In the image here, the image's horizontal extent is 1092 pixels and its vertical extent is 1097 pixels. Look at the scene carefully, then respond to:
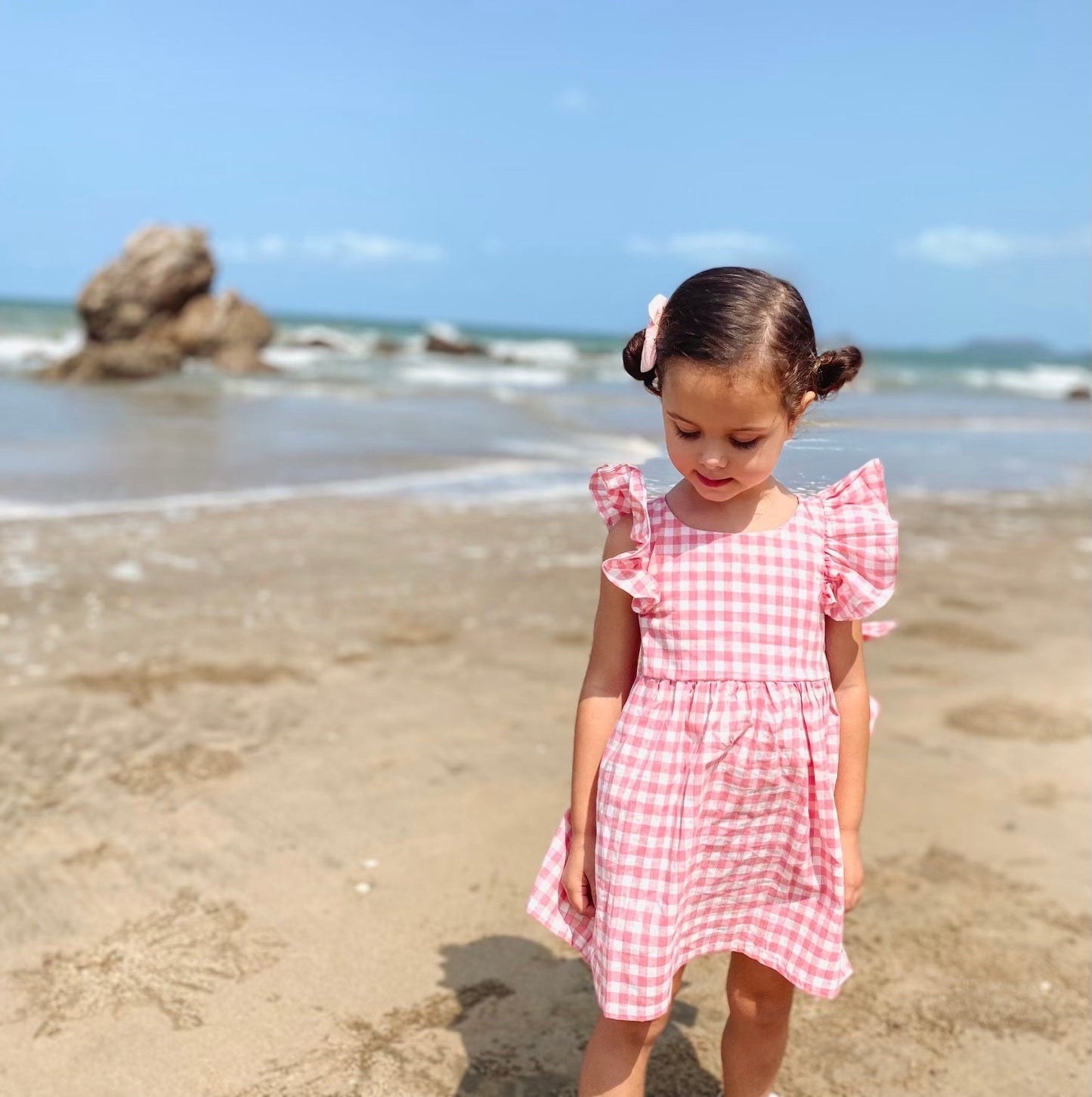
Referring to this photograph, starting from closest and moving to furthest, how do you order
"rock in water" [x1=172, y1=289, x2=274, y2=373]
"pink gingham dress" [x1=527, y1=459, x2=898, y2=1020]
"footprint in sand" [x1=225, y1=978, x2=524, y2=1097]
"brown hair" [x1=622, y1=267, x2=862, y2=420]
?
"brown hair" [x1=622, y1=267, x2=862, y2=420], "pink gingham dress" [x1=527, y1=459, x2=898, y2=1020], "footprint in sand" [x1=225, y1=978, x2=524, y2=1097], "rock in water" [x1=172, y1=289, x2=274, y2=373]

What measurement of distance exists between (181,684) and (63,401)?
13286mm

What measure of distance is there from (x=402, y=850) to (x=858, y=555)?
1.76 m

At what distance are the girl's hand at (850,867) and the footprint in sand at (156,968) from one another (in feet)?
4.47

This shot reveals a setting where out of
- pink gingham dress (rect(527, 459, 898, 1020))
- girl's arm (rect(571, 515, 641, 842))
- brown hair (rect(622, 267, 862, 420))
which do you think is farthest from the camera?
girl's arm (rect(571, 515, 641, 842))

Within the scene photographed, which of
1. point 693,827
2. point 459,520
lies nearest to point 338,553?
point 459,520

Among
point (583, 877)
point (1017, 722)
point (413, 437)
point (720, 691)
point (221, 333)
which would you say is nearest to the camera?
point (720, 691)

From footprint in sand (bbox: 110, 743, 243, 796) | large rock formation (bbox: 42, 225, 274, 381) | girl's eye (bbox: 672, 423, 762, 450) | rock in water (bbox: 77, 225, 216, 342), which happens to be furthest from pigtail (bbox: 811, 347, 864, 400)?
rock in water (bbox: 77, 225, 216, 342)

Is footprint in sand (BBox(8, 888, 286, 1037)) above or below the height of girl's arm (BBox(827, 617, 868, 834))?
below

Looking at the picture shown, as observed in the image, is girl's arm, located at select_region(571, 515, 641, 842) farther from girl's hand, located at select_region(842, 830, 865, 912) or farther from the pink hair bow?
girl's hand, located at select_region(842, 830, 865, 912)

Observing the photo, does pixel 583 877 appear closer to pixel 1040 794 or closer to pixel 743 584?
→ pixel 743 584

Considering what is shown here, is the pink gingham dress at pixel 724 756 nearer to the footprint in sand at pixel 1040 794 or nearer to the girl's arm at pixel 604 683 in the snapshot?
the girl's arm at pixel 604 683

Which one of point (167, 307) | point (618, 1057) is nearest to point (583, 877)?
point (618, 1057)

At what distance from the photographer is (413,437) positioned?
13.3m

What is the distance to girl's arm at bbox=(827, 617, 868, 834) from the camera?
1.99 meters
